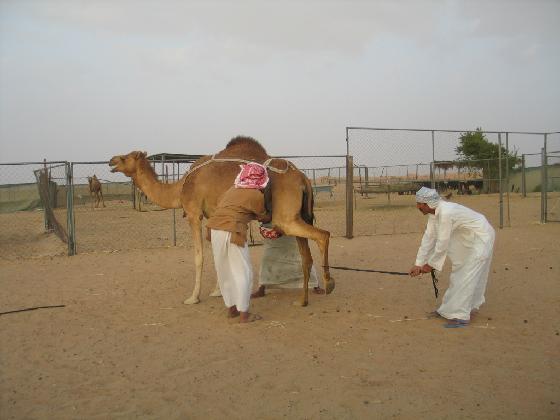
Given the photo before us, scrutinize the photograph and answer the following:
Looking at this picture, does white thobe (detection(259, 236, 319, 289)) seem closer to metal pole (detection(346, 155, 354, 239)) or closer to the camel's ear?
the camel's ear

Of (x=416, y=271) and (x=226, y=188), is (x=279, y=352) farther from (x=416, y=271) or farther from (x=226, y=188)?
(x=226, y=188)

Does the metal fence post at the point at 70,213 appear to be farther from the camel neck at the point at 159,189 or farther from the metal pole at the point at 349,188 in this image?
the metal pole at the point at 349,188

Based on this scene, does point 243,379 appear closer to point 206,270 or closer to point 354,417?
point 354,417

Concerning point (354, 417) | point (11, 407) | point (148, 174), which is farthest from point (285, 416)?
point (148, 174)

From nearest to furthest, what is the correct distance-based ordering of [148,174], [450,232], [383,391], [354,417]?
[354,417] → [383,391] → [450,232] → [148,174]

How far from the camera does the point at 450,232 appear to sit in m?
5.46

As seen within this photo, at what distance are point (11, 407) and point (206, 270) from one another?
17.5ft

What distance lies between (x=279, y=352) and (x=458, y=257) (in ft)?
7.50

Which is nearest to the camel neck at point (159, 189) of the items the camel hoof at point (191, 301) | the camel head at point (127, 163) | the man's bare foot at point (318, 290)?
the camel head at point (127, 163)

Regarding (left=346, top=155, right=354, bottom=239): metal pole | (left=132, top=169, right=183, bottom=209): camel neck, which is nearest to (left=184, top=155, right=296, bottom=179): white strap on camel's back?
(left=132, top=169, right=183, bottom=209): camel neck

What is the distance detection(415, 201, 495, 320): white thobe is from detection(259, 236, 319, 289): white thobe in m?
2.06

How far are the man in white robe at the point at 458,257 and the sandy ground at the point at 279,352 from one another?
0.84ft

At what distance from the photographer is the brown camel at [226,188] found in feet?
20.5

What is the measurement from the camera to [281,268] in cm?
725
